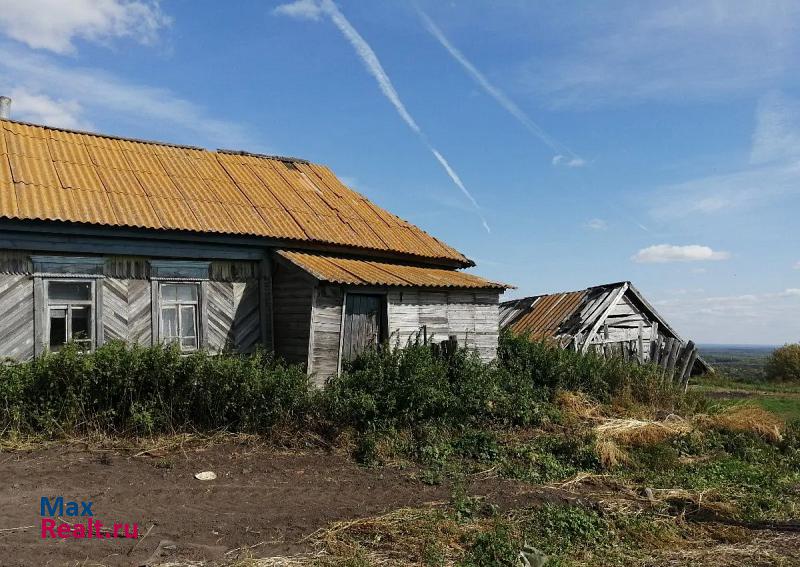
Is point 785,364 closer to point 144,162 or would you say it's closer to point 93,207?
point 144,162

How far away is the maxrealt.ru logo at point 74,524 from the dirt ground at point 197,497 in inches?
2.9

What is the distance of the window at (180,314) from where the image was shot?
39.9 ft

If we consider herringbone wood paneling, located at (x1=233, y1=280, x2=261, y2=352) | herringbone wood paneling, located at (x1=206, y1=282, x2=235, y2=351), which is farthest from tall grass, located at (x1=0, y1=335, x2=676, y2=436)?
herringbone wood paneling, located at (x1=206, y1=282, x2=235, y2=351)

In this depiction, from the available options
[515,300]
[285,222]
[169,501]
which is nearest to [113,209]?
[285,222]

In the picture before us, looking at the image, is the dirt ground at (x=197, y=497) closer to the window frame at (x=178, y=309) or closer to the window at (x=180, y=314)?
the window frame at (x=178, y=309)

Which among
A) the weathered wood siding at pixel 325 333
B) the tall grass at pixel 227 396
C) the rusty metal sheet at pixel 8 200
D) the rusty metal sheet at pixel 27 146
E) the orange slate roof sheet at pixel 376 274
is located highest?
the rusty metal sheet at pixel 27 146

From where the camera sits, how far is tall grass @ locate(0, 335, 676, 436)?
9.29 meters

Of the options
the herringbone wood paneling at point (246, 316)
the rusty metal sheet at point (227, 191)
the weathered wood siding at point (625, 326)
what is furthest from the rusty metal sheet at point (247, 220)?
the weathered wood siding at point (625, 326)

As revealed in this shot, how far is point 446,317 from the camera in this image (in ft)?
46.5

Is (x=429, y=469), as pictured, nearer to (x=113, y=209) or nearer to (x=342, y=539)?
(x=342, y=539)

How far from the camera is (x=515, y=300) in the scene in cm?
2253

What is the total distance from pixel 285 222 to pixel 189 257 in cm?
240

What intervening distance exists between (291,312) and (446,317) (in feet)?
11.4

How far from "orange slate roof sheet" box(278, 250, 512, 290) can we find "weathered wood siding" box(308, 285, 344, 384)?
39 cm
